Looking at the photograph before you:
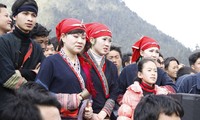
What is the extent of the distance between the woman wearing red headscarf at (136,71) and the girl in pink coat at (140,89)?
21cm

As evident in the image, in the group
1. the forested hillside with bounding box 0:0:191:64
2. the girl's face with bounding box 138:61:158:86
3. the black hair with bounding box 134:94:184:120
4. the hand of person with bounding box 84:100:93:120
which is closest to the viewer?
the black hair with bounding box 134:94:184:120

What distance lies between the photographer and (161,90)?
4113 mm

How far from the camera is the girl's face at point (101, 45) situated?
4.21 m

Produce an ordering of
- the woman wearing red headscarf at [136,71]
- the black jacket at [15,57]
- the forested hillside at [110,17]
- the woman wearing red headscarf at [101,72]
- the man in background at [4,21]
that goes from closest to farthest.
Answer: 1. the black jacket at [15,57]
2. the woman wearing red headscarf at [101,72]
3. the man in background at [4,21]
4. the woman wearing red headscarf at [136,71]
5. the forested hillside at [110,17]

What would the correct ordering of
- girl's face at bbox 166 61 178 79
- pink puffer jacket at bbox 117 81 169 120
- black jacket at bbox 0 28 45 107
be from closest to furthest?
1. black jacket at bbox 0 28 45 107
2. pink puffer jacket at bbox 117 81 169 120
3. girl's face at bbox 166 61 178 79

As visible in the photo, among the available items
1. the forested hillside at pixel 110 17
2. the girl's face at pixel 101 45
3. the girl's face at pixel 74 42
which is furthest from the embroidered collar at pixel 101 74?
the forested hillside at pixel 110 17

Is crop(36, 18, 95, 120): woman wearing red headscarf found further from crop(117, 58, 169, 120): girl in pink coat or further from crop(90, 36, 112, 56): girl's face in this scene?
crop(117, 58, 169, 120): girl in pink coat

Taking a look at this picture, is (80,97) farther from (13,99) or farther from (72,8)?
(72,8)

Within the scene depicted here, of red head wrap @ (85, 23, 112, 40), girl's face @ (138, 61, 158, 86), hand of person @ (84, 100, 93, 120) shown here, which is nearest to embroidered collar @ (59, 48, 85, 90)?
hand of person @ (84, 100, 93, 120)

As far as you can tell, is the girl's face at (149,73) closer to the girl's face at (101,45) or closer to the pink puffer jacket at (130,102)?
the pink puffer jacket at (130,102)

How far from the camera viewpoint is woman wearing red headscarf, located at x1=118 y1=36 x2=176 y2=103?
4439 mm

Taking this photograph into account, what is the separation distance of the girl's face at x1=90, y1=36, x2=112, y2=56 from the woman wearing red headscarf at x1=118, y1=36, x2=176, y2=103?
0.45m

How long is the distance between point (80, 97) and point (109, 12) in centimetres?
5731

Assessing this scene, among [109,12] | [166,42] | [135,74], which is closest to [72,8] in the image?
[109,12]
